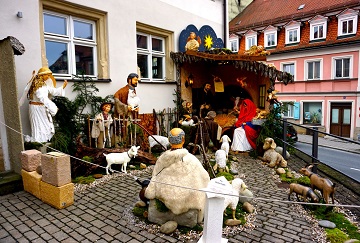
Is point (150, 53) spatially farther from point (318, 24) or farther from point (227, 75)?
point (318, 24)

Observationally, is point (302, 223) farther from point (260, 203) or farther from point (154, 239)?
point (154, 239)

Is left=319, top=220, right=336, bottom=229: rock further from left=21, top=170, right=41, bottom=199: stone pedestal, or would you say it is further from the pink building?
the pink building

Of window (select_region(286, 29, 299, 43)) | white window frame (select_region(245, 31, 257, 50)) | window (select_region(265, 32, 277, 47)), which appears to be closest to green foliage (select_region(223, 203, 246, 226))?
window (select_region(286, 29, 299, 43))

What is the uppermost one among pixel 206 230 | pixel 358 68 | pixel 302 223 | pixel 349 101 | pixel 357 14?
pixel 357 14

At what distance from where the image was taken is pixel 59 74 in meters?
6.90

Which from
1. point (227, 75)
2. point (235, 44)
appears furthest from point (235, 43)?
point (227, 75)

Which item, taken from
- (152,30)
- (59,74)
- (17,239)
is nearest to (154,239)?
(17,239)

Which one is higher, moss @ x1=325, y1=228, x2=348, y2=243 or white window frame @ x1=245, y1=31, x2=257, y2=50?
white window frame @ x1=245, y1=31, x2=257, y2=50

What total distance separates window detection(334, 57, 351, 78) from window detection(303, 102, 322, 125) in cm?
256

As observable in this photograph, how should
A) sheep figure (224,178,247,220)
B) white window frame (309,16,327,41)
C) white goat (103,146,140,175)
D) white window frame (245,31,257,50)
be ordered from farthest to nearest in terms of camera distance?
white window frame (245,31,257,50)
white window frame (309,16,327,41)
white goat (103,146,140,175)
sheep figure (224,178,247,220)

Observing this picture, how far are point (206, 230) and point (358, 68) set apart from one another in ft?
65.1

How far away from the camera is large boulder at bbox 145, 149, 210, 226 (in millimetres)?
3701

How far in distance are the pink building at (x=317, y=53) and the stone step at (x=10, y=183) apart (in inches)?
644

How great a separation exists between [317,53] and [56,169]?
2062 cm
